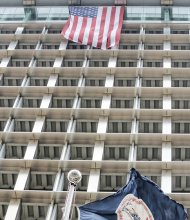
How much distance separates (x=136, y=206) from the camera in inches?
1674

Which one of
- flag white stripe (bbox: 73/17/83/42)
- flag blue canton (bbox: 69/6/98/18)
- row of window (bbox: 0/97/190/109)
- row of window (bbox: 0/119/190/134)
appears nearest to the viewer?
row of window (bbox: 0/119/190/134)

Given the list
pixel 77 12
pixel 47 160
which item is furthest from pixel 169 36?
pixel 47 160

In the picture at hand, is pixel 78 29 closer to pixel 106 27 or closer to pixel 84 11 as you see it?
pixel 84 11

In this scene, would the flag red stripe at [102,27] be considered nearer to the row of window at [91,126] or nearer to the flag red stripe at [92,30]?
the flag red stripe at [92,30]

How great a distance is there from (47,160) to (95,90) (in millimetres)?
11208

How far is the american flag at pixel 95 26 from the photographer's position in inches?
2697

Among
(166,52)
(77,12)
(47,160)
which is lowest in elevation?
(47,160)

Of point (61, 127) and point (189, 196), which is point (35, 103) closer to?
point (61, 127)

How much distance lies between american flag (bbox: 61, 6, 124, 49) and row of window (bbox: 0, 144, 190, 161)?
49.1ft

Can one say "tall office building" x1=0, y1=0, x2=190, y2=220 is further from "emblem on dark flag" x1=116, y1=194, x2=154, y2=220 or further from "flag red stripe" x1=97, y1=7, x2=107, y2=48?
"emblem on dark flag" x1=116, y1=194, x2=154, y2=220

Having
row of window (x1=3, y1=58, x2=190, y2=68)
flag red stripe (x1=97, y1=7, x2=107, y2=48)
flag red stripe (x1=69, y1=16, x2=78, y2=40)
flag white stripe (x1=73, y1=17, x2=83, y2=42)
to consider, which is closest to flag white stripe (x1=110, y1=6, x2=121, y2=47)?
flag red stripe (x1=97, y1=7, x2=107, y2=48)

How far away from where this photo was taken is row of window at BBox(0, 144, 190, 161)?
56.2 meters

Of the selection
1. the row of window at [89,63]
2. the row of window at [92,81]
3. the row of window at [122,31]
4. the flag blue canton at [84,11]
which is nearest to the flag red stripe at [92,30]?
the flag blue canton at [84,11]

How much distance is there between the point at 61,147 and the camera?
5681cm
